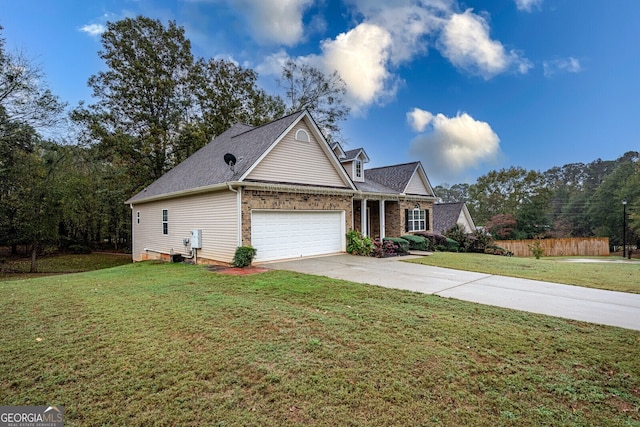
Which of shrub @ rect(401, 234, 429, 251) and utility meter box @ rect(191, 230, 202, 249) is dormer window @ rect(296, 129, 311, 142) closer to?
utility meter box @ rect(191, 230, 202, 249)

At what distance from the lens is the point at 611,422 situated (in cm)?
261

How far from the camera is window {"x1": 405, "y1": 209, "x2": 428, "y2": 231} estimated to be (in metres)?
20.2

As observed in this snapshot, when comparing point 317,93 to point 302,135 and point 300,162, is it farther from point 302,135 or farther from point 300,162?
point 300,162

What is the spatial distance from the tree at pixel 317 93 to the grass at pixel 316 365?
23548 mm

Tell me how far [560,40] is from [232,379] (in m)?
A: 19.4

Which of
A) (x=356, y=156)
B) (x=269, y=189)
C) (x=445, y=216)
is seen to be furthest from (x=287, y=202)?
(x=445, y=216)

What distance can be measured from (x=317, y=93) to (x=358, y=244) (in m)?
17.5

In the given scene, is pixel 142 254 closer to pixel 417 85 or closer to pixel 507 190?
pixel 417 85

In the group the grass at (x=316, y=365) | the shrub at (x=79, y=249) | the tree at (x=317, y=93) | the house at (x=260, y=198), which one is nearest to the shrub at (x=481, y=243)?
the house at (x=260, y=198)

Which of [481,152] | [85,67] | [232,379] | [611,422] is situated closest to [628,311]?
[611,422]

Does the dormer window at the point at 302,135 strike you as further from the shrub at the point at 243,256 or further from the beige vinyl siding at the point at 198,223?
the shrub at the point at 243,256

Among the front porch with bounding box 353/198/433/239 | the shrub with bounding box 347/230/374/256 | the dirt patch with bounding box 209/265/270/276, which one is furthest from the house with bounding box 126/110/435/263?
the front porch with bounding box 353/198/433/239

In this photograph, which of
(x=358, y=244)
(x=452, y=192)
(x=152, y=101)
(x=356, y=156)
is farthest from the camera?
(x=452, y=192)

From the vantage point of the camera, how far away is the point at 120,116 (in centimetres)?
2142
